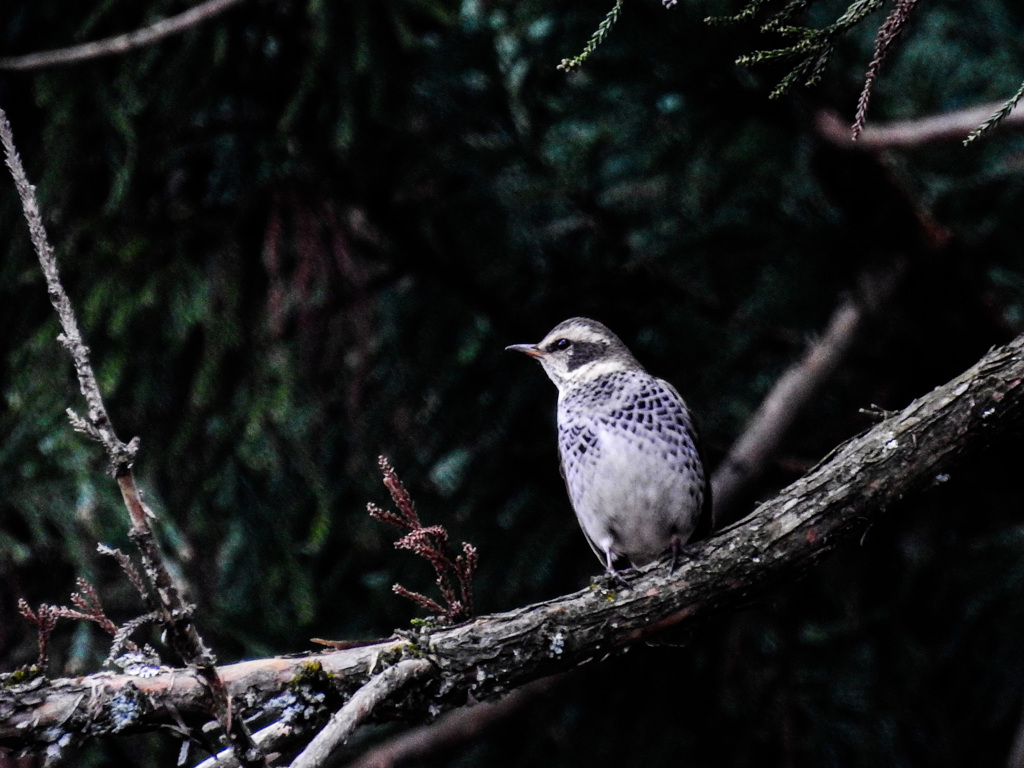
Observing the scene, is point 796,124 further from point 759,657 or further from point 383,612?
point 383,612

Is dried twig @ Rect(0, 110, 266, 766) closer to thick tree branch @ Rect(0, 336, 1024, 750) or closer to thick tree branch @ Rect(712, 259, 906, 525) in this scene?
thick tree branch @ Rect(0, 336, 1024, 750)

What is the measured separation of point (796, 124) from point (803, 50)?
271 centimetres

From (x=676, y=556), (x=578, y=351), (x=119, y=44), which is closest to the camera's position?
(x=676, y=556)

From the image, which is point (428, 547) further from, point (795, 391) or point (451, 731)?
point (795, 391)

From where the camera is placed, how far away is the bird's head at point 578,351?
492 cm

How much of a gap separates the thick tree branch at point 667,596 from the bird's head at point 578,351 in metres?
1.55

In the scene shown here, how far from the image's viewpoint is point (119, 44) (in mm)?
4641

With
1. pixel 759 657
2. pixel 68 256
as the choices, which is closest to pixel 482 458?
pixel 759 657

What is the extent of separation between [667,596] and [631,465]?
3.55ft

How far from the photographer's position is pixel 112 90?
4859 millimetres

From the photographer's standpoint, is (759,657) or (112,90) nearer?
(112,90)

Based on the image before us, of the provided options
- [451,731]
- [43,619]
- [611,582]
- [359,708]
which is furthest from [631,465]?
[43,619]

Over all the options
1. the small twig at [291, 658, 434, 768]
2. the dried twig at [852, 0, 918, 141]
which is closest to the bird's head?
the small twig at [291, 658, 434, 768]

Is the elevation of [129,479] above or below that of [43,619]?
above
